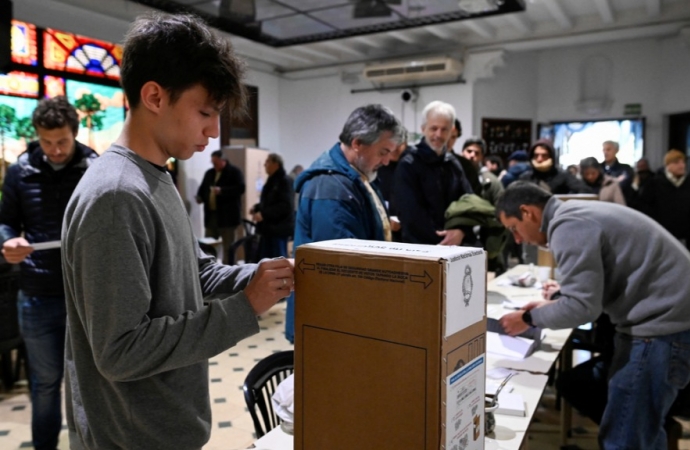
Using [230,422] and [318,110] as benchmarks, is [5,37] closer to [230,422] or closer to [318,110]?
[230,422]

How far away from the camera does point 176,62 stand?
0.93m

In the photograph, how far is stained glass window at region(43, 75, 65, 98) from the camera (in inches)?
243

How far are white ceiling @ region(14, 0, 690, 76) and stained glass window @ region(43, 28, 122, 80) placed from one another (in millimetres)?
130

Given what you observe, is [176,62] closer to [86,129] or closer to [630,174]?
[86,129]

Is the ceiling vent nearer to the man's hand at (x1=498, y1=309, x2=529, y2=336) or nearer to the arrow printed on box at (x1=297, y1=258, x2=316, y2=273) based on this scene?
the man's hand at (x1=498, y1=309, x2=529, y2=336)

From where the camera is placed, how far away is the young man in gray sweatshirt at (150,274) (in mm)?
848

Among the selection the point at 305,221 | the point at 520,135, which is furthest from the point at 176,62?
the point at 520,135

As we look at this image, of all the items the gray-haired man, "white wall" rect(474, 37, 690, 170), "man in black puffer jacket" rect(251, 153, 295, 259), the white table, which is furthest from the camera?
"white wall" rect(474, 37, 690, 170)

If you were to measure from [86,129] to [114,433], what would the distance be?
21.3 feet

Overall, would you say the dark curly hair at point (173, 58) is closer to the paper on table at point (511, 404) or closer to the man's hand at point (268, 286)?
the man's hand at point (268, 286)

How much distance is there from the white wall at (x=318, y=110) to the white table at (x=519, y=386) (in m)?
6.93

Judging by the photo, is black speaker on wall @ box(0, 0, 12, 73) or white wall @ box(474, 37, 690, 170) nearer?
black speaker on wall @ box(0, 0, 12, 73)

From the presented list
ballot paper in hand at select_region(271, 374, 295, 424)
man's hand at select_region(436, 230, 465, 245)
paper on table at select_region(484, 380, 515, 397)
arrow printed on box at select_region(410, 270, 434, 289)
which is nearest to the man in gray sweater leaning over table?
paper on table at select_region(484, 380, 515, 397)

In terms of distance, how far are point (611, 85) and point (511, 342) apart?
8.27 metres
